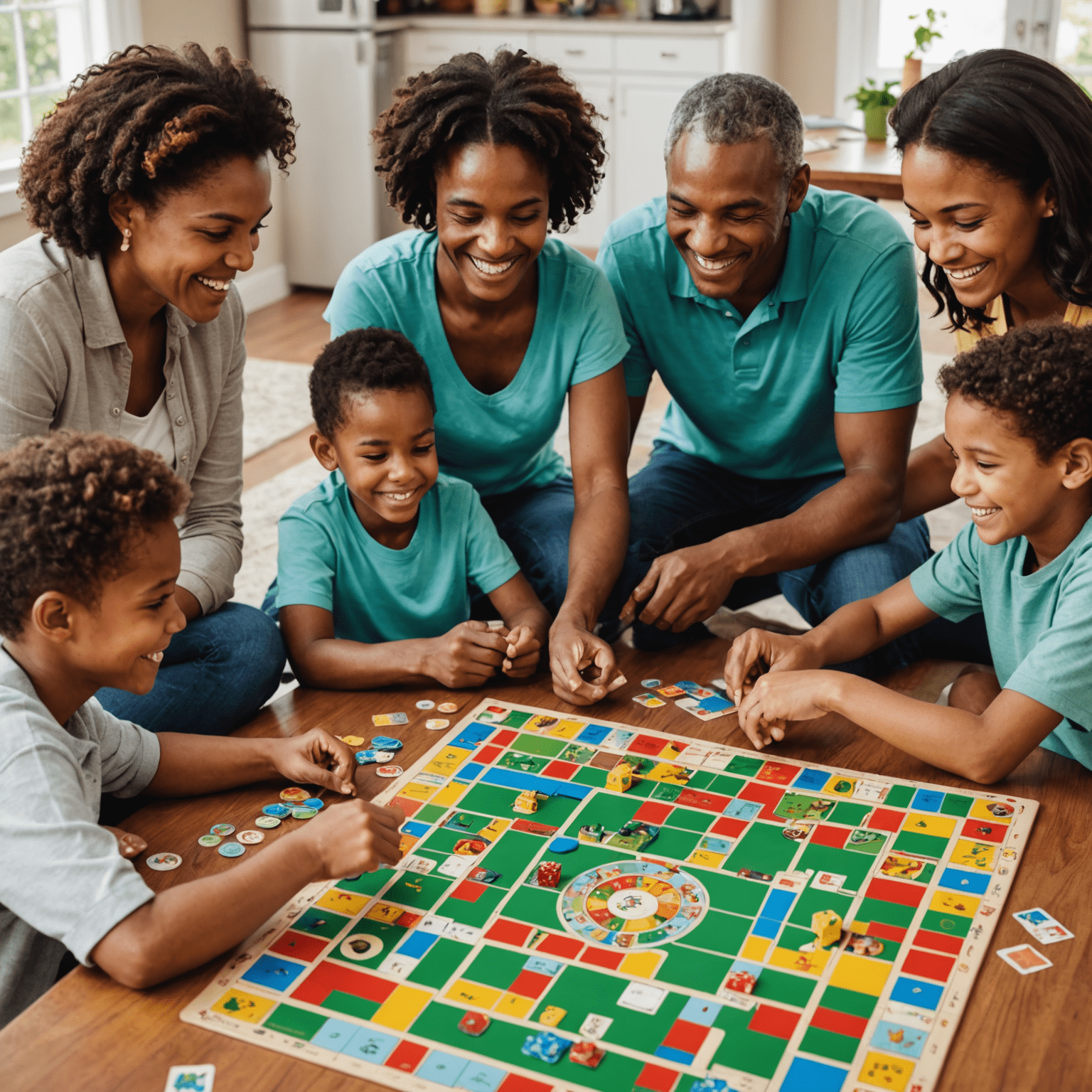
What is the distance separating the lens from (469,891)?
53.3 inches

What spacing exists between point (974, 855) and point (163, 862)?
894mm

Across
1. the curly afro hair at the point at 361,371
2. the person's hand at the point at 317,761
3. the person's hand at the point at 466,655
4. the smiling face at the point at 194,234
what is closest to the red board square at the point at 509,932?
the person's hand at the point at 317,761

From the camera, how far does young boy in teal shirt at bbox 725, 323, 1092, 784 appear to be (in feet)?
4.98

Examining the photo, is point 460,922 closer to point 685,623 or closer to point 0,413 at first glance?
point 685,623

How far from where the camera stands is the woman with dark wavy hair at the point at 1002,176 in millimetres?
1887

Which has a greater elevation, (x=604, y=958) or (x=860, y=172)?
(x=860, y=172)

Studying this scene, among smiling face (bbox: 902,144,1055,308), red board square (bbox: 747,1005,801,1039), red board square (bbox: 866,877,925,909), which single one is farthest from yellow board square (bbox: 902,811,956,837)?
smiling face (bbox: 902,144,1055,308)

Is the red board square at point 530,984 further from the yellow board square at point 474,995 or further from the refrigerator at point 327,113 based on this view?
the refrigerator at point 327,113

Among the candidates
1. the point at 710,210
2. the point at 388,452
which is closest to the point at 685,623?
the point at 388,452

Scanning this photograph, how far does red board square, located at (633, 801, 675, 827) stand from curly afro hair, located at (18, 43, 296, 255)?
1.07 meters

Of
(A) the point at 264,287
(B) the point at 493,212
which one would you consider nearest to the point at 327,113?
(A) the point at 264,287

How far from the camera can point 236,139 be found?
1828 mm

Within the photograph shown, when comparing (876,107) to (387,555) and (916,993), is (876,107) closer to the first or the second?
(387,555)

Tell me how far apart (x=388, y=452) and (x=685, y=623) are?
1.73ft
